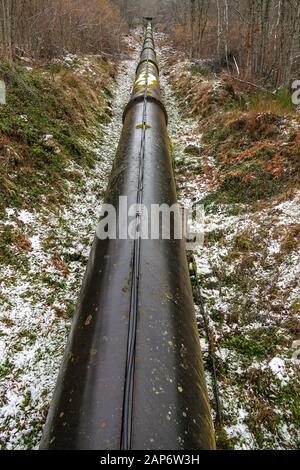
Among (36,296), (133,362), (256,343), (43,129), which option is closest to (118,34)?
(43,129)

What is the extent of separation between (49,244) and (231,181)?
3795 mm

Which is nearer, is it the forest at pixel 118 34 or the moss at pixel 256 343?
the moss at pixel 256 343

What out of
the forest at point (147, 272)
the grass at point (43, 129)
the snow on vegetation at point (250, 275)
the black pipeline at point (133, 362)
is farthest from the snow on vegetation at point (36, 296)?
the snow on vegetation at point (250, 275)

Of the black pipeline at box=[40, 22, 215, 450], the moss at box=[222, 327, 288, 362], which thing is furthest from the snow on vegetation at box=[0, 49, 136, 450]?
the moss at box=[222, 327, 288, 362]

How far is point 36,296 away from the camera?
15.8ft

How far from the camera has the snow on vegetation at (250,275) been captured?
364 cm

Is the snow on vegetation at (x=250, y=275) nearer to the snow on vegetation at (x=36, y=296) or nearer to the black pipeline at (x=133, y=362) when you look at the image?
the black pipeline at (x=133, y=362)

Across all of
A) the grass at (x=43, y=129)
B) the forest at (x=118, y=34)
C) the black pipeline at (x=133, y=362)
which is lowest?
the black pipeline at (x=133, y=362)

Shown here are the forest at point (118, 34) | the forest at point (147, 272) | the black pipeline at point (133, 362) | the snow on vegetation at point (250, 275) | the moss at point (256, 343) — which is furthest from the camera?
the forest at point (118, 34)

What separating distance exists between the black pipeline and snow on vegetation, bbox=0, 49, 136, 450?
4.09 ft

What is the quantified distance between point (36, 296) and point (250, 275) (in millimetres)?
3074

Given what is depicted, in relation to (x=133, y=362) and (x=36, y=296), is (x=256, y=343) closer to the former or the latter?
(x=133, y=362)

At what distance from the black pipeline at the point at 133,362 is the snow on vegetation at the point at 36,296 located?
1247mm

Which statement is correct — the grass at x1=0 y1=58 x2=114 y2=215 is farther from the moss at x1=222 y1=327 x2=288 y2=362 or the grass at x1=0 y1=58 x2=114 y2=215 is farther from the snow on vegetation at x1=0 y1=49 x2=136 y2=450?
the moss at x1=222 y1=327 x2=288 y2=362
